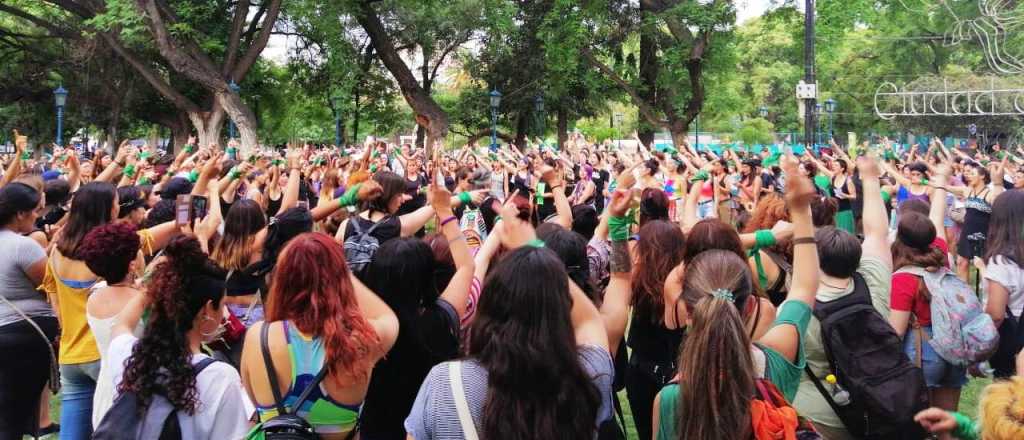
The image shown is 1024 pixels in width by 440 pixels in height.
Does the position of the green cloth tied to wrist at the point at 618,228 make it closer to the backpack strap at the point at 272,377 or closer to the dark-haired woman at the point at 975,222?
the backpack strap at the point at 272,377

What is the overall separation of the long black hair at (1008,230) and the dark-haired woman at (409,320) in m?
3.62

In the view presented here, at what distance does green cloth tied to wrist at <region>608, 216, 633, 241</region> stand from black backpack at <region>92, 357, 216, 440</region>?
203 centimetres

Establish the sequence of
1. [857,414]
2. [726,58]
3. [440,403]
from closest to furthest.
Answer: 1. [440,403]
2. [857,414]
3. [726,58]

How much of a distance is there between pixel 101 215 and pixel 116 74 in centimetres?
3438

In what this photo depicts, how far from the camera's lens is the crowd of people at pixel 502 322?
270 cm

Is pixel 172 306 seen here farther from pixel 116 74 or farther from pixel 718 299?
pixel 116 74

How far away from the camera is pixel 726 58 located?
29234 mm

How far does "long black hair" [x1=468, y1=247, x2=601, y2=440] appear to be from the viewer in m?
2.61

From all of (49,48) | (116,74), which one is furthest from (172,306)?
(49,48)

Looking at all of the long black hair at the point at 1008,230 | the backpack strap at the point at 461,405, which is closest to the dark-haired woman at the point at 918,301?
the long black hair at the point at 1008,230

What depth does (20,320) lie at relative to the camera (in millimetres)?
4801

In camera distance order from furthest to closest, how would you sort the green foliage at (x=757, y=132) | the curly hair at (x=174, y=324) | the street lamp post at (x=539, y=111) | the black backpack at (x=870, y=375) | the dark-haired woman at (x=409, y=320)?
the green foliage at (x=757, y=132), the street lamp post at (x=539, y=111), the dark-haired woman at (x=409, y=320), the black backpack at (x=870, y=375), the curly hair at (x=174, y=324)

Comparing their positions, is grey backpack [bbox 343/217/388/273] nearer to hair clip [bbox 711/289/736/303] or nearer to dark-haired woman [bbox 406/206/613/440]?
dark-haired woman [bbox 406/206/613/440]

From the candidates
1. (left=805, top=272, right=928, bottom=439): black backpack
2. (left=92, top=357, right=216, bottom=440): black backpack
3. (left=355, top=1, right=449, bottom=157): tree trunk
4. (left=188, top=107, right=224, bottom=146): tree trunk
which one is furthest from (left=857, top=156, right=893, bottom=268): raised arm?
(left=188, top=107, right=224, bottom=146): tree trunk
